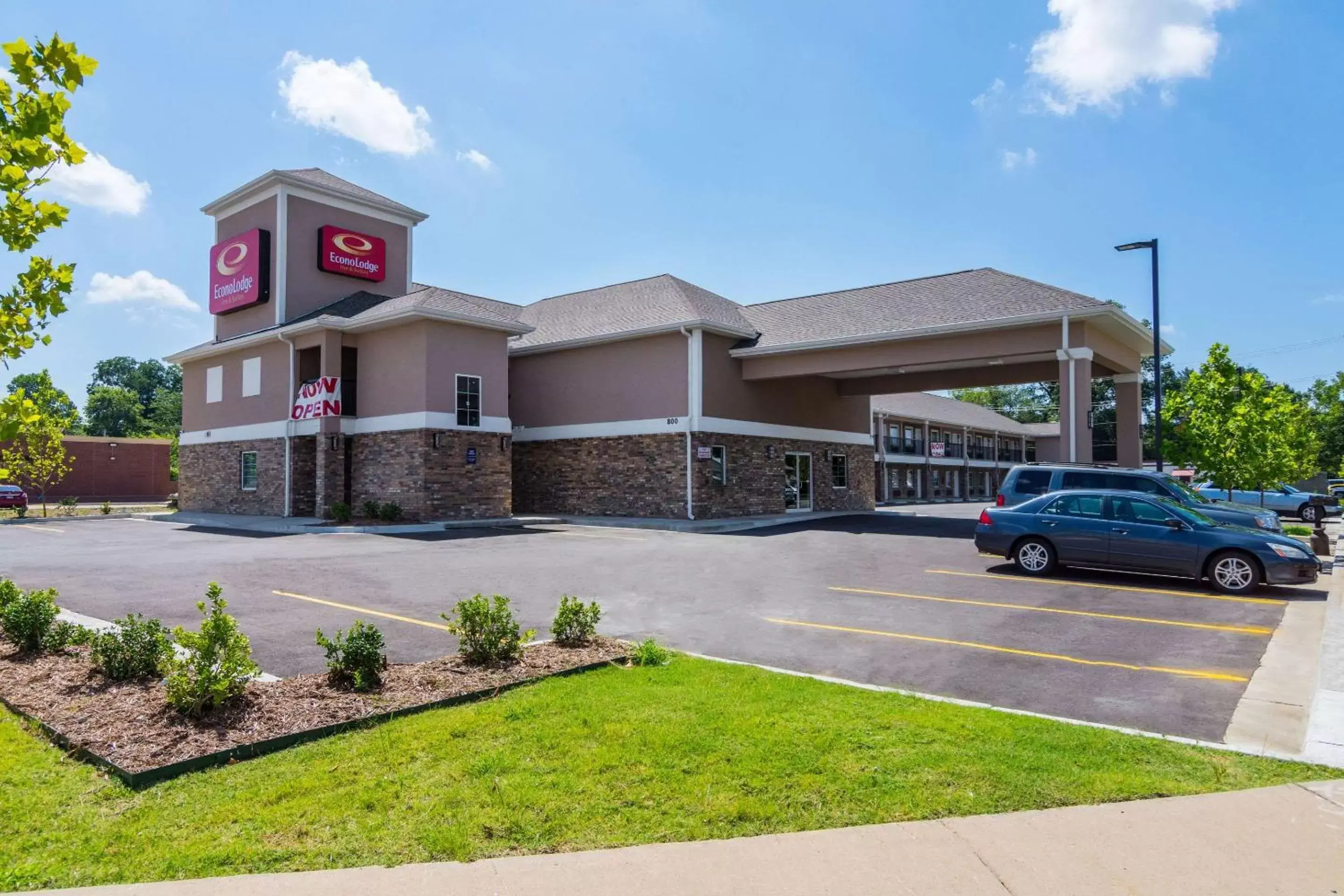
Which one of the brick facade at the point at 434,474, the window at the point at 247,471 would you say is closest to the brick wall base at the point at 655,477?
the brick facade at the point at 434,474

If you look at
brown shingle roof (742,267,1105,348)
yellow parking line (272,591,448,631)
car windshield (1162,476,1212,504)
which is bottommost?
yellow parking line (272,591,448,631)

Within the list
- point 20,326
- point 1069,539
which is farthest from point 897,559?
point 20,326

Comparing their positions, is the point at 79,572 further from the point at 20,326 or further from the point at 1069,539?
the point at 1069,539

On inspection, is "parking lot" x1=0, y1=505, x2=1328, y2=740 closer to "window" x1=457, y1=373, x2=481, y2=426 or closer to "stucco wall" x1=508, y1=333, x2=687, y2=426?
"window" x1=457, y1=373, x2=481, y2=426

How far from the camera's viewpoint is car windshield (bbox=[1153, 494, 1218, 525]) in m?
12.3

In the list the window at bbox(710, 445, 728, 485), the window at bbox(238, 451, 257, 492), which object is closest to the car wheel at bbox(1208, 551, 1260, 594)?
the window at bbox(710, 445, 728, 485)

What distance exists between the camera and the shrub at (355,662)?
6.11 m

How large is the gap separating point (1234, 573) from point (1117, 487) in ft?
11.1

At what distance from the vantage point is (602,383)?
26.8 m

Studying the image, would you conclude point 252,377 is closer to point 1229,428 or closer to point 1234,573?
point 1234,573

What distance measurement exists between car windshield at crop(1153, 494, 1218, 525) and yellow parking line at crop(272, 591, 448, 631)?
1084 centimetres

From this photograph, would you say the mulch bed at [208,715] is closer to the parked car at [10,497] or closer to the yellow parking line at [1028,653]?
the yellow parking line at [1028,653]

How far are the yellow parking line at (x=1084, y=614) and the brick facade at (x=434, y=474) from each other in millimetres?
14144

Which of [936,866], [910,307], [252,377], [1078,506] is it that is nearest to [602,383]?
[910,307]
